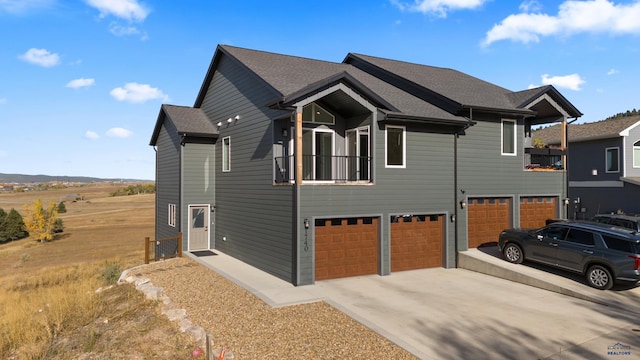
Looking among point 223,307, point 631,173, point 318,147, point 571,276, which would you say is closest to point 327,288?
point 223,307

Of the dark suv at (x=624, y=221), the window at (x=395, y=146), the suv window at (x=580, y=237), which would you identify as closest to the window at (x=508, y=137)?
the dark suv at (x=624, y=221)

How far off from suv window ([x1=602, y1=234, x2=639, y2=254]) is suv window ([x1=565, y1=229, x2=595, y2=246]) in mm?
386

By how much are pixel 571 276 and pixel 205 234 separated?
1482 cm

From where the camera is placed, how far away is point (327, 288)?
12.1 m

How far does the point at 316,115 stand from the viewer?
14.8 metres

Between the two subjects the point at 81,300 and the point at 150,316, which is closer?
the point at 150,316

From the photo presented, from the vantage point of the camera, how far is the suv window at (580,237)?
12.1 metres

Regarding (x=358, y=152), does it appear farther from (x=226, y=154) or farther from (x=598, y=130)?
(x=598, y=130)

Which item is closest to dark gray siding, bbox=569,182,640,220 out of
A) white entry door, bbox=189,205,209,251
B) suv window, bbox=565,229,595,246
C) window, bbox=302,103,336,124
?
suv window, bbox=565,229,595,246

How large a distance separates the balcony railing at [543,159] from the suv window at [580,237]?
5708 millimetres

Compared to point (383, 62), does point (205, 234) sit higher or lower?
lower

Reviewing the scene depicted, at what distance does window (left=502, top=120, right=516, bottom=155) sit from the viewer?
16.9 m

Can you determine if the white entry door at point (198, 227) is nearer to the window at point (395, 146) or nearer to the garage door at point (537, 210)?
the window at point (395, 146)

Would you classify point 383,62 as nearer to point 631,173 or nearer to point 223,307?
point 223,307
